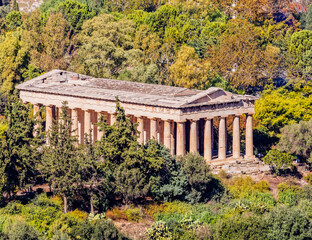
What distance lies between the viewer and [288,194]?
76125mm

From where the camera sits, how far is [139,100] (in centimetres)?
8056

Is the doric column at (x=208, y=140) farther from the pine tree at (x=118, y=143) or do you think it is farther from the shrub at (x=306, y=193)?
the pine tree at (x=118, y=143)

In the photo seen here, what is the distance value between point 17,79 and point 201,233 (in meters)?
55.4

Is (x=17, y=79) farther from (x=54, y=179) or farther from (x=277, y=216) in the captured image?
(x=277, y=216)

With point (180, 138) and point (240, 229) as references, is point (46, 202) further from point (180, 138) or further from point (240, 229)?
point (240, 229)

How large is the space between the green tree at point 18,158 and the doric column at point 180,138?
14164mm

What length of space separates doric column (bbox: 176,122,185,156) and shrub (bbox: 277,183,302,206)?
10220 millimetres

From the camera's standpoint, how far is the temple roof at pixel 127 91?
79.4m

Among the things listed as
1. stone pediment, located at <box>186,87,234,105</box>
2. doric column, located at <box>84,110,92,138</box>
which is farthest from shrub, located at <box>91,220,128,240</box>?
doric column, located at <box>84,110,92,138</box>

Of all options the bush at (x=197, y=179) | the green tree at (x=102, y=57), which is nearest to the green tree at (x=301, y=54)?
the green tree at (x=102, y=57)

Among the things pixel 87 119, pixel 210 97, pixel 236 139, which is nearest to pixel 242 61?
pixel 236 139

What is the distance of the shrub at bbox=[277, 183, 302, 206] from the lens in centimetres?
7487

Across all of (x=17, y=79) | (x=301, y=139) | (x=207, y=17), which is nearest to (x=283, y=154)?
(x=301, y=139)

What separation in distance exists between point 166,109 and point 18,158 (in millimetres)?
15583
